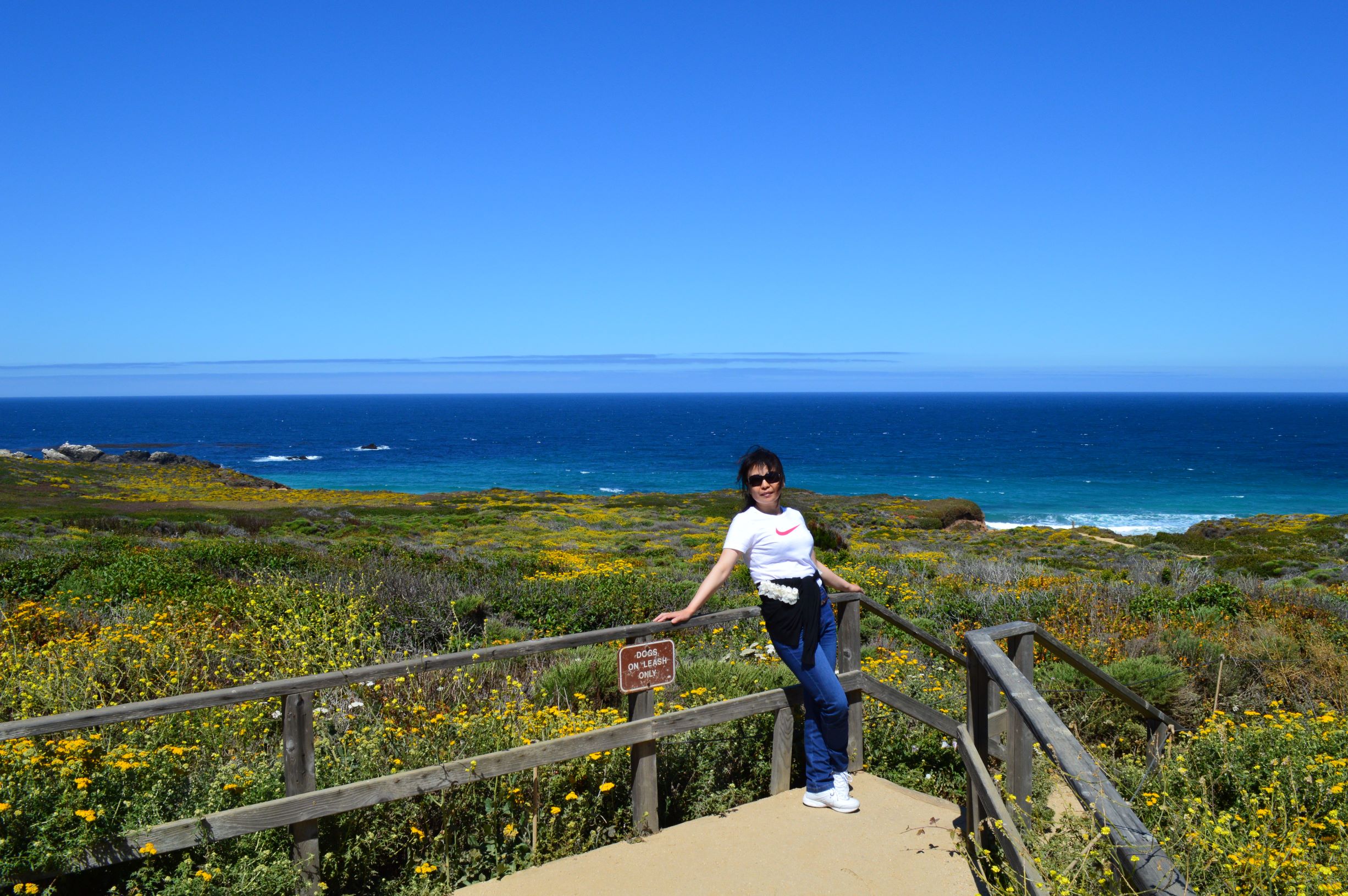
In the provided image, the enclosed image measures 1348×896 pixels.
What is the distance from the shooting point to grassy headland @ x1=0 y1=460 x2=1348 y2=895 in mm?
3541

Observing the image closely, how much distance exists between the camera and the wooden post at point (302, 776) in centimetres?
378

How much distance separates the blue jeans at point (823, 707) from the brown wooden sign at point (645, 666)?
615 mm

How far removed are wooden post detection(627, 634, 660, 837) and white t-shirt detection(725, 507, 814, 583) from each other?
0.86 m

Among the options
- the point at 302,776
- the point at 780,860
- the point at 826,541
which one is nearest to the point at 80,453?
the point at 826,541

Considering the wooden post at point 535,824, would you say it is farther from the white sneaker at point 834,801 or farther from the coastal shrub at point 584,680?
the coastal shrub at point 584,680

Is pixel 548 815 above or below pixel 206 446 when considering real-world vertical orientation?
above

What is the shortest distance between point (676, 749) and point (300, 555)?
32.4ft

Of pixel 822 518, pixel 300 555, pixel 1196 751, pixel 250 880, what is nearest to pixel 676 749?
pixel 250 880

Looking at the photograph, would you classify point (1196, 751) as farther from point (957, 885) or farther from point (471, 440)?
point (471, 440)

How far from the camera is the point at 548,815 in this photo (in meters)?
4.60

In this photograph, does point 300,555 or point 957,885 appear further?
point 300,555

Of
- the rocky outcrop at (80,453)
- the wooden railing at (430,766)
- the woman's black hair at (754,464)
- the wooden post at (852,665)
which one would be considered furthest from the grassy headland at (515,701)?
the rocky outcrop at (80,453)

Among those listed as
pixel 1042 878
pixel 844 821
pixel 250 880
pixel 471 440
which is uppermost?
pixel 1042 878

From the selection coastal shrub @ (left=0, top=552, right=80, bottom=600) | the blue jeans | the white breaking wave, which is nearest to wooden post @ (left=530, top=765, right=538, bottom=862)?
the blue jeans
